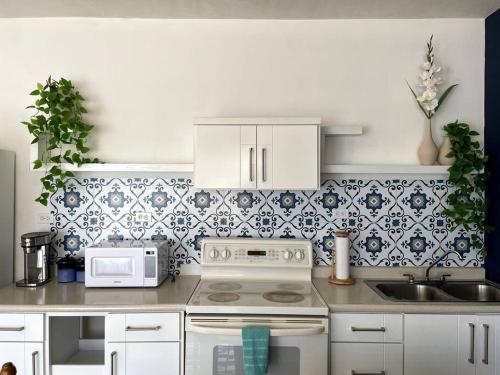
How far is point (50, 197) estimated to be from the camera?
2.41 metres

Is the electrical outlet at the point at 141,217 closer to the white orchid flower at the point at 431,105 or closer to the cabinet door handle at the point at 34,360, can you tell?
the cabinet door handle at the point at 34,360

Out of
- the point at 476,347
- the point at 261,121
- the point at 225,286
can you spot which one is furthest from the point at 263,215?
the point at 476,347

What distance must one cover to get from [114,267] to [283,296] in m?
1.01

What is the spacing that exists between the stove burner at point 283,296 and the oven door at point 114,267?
76 centimetres

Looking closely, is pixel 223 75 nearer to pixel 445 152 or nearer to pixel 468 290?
pixel 445 152

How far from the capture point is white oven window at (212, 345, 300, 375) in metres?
1.77

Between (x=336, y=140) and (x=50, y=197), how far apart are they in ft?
6.40

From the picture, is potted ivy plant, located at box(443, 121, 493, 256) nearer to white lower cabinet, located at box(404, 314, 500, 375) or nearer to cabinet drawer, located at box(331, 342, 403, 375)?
white lower cabinet, located at box(404, 314, 500, 375)

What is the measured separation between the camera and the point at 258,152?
212cm

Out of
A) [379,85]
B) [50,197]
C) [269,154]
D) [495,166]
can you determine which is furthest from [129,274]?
[495,166]

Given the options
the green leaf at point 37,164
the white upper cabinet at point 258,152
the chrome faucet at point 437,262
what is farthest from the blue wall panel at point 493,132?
the green leaf at point 37,164

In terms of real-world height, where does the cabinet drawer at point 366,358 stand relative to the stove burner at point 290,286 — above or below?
below

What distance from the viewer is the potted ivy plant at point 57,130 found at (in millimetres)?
2211

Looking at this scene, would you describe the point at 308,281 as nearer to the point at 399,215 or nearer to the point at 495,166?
the point at 399,215
